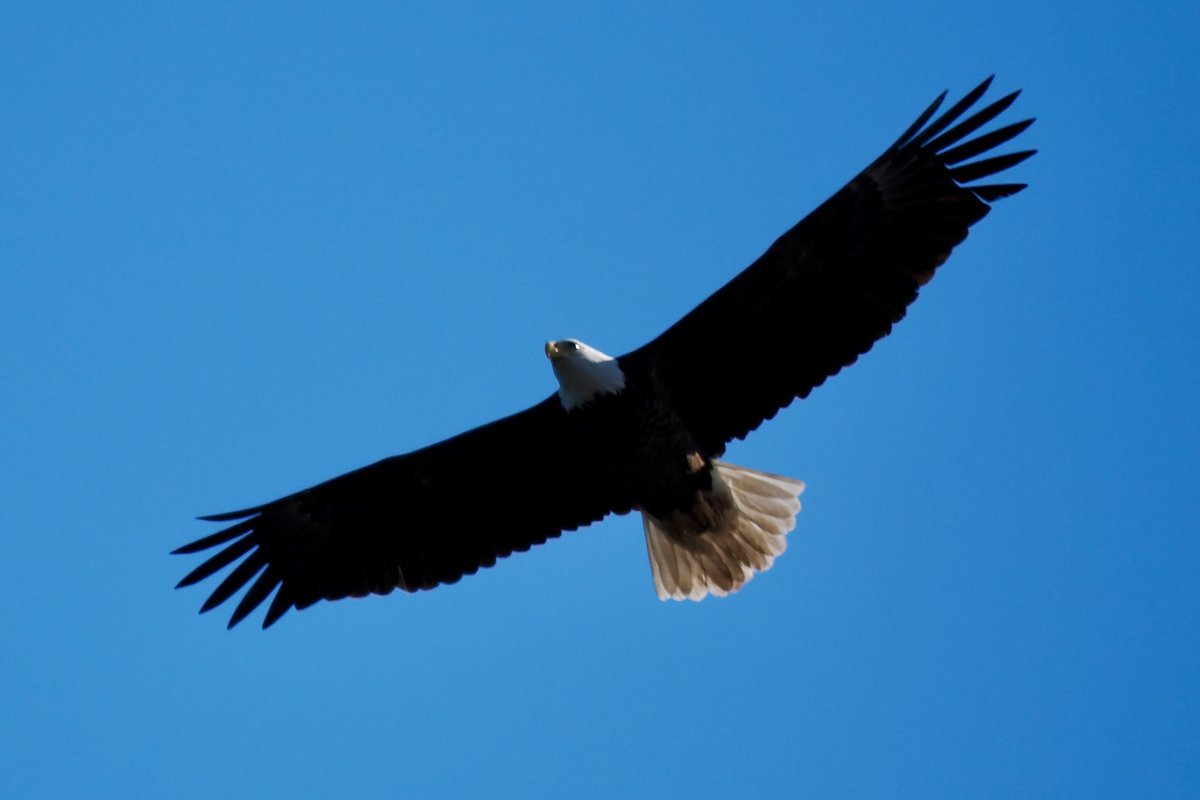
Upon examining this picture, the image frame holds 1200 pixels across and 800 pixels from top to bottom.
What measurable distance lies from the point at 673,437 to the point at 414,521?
61.3 inches

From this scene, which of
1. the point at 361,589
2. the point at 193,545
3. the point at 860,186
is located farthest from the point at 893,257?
the point at 193,545

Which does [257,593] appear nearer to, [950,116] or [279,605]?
[279,605]

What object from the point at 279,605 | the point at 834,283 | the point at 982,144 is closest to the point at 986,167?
the point at 982,144

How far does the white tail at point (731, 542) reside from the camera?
31.1ft

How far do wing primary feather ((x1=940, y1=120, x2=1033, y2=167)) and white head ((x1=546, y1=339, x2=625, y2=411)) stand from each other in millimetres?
2022

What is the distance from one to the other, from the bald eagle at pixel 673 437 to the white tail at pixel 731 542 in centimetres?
1

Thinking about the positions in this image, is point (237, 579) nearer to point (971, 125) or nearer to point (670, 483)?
point (670, 483)

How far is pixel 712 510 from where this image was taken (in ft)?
30.6

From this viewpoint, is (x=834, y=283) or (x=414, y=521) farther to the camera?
(x=414, y=521)

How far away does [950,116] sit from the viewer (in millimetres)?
8617

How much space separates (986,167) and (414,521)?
3.58 m

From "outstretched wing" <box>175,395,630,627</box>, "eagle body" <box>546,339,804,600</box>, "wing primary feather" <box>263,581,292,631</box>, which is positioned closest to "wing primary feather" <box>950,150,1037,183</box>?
"eagle body" <box>546,339,804,600</box>

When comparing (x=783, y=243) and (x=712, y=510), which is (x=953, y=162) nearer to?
(x=783, y=243)

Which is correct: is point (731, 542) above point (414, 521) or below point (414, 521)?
below
